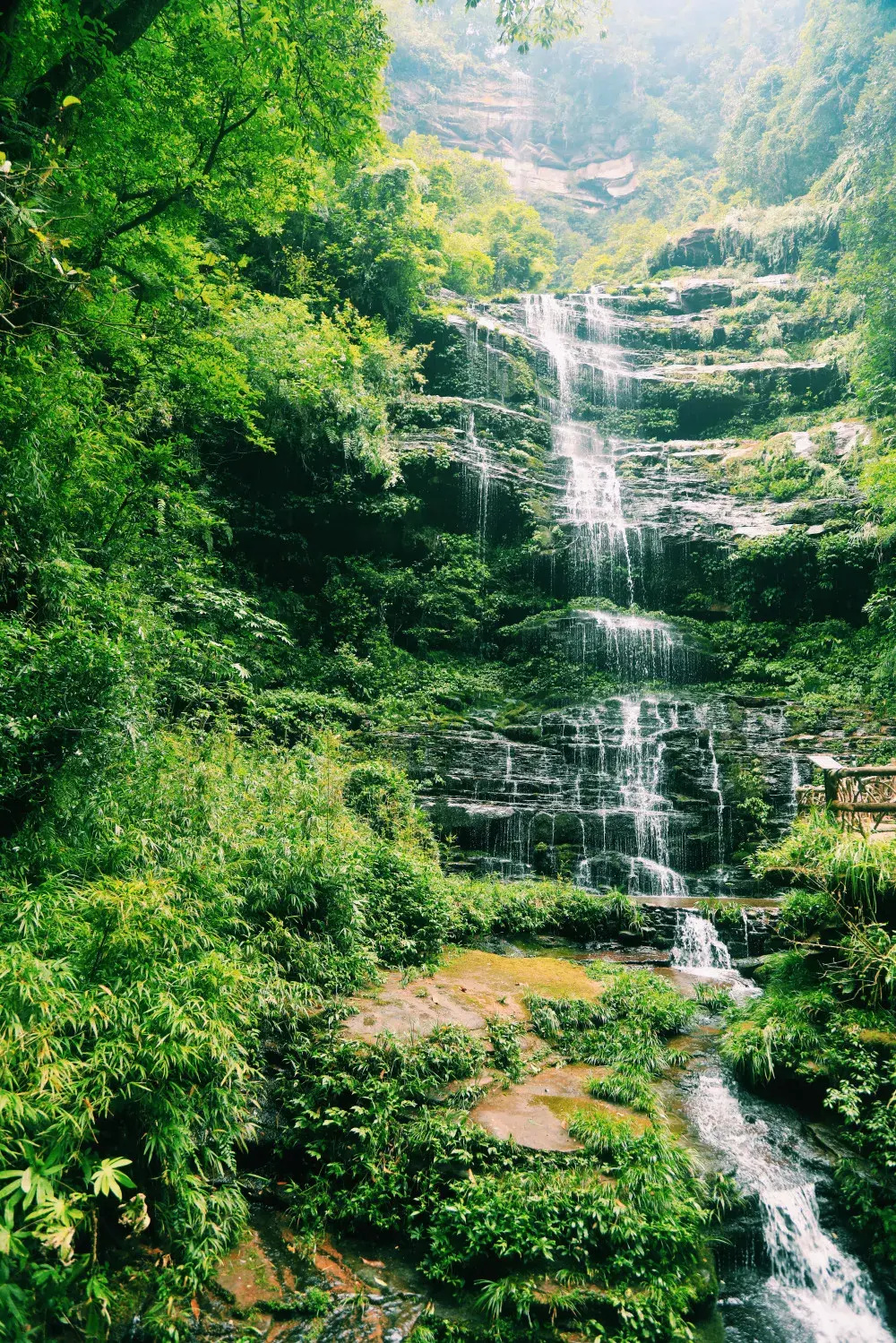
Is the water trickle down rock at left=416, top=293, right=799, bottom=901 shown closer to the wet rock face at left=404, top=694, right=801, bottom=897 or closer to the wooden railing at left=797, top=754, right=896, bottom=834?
the wet rock face at left=404, top=694, right=801, bottom=897

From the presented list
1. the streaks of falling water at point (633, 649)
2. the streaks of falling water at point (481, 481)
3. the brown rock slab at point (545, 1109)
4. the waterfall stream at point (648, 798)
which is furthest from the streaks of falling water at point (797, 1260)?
the streaks of falling water at point (481, 481)

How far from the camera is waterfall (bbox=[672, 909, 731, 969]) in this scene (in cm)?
845

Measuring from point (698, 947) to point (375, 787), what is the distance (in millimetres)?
4756

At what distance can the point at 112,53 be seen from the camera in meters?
5.56

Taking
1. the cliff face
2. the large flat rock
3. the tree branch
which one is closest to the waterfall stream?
the large flat rock

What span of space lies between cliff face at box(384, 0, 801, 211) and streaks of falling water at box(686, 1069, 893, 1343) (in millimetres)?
55905

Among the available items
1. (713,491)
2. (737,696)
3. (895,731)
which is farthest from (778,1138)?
(713,491)

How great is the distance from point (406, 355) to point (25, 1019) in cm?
1895

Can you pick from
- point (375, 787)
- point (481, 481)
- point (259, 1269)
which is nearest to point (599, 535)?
point (481, 481)

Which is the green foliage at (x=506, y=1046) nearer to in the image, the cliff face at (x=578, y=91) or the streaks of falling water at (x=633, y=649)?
the streaks of falling water at (x=633, y=649)

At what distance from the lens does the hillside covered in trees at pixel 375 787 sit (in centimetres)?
332

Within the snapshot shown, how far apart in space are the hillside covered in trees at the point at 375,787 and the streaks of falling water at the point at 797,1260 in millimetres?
28

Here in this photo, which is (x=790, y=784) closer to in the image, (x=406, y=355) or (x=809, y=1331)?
(x=809, y=1331)

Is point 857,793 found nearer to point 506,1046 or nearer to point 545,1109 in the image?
point 506,1046
